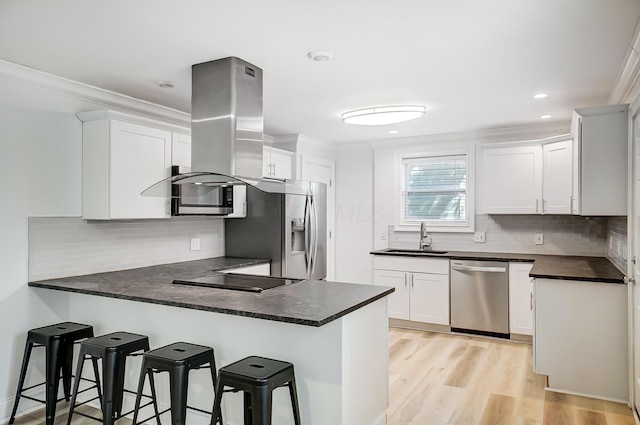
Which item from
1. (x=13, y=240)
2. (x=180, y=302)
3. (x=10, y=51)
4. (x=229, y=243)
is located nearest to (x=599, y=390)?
(x=180, y=302)

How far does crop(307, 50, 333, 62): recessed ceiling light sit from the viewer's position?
259 cm

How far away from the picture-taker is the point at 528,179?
4.54 m

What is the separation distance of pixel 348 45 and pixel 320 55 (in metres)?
0.21

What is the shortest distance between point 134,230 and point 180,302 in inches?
63.0

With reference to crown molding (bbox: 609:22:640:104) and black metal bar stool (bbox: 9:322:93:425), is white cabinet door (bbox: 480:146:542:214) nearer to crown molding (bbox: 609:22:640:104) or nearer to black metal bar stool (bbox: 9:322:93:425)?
crown molding (bbox: 609:22:640:104)

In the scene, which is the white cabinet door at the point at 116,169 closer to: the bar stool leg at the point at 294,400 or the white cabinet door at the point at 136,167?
the white cabinet door at the point at 136,167

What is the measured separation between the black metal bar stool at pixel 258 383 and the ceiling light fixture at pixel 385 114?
2.49 meters

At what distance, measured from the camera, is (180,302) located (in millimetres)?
2326

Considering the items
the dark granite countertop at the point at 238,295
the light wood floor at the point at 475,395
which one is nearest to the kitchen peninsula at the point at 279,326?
the dark granite countertop at the point at 238,295

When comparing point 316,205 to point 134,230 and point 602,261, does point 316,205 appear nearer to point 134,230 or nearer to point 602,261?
point 134,230

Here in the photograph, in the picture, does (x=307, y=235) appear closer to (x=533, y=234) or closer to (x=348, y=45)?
(x=348, y=45)

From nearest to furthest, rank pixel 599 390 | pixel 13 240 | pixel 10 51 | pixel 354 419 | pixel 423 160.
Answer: pixel 354 419 < pixel 10 51 < pixel 13 240 < pixel 599 390 < pixel 423 160

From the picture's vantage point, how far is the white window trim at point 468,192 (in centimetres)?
513

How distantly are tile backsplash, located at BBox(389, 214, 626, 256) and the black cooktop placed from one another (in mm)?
2890
